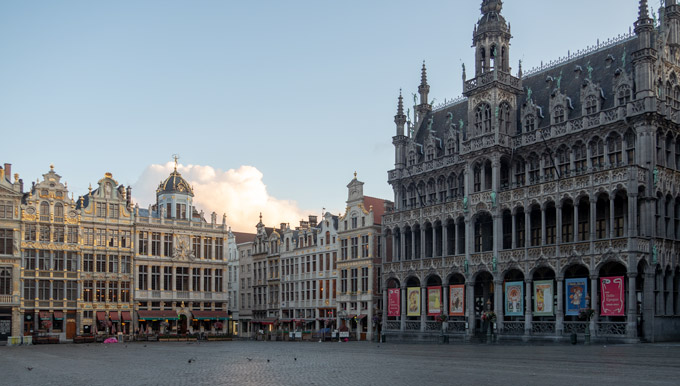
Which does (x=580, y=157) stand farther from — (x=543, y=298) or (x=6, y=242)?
(x=6, y=242)

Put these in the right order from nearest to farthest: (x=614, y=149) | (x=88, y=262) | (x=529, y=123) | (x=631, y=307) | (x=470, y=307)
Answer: (x=631, y=307), (x=614, y=149), (x=529, y=123), (x=470, y=307), (x=88, y=262)

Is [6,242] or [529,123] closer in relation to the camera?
[529,123]

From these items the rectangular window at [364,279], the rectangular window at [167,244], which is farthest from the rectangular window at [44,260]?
the rectangular window at [364,279]

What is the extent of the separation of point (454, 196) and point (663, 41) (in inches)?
813

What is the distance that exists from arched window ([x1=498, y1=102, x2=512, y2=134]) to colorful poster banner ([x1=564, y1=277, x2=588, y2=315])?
1391 cm

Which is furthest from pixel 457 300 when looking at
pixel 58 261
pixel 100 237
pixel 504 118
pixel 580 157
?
pixel 58 261

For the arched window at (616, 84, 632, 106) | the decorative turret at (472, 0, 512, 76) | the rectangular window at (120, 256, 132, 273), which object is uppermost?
the decorative turret at (472, 0, 512, 76)

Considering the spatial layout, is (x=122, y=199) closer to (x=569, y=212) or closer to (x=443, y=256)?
(x=443, y=256)

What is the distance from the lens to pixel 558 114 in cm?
5672

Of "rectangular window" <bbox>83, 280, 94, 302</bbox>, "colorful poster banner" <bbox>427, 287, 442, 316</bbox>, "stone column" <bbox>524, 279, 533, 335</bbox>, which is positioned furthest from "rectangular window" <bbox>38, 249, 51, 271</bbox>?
"stone column" <bbox>524, 279, 533, 335</bbox>

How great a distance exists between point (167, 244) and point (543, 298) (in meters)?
46.4

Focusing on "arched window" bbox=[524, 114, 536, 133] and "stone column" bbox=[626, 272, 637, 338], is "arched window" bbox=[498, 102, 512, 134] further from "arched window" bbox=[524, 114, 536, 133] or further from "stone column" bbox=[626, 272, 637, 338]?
"stone column" bbox=[626, 272, 637, 338]

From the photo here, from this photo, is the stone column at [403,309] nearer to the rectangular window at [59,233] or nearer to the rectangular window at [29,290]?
the rectangular window at [59,233]

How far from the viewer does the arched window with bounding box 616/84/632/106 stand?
5169 centimetres
